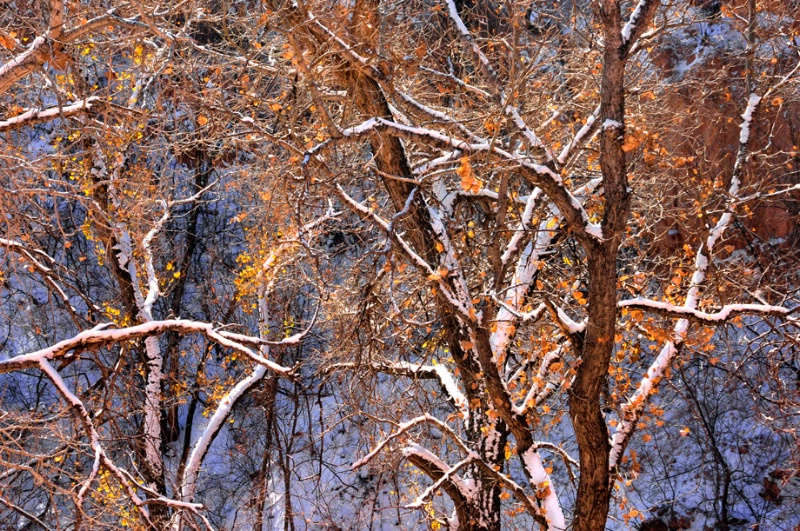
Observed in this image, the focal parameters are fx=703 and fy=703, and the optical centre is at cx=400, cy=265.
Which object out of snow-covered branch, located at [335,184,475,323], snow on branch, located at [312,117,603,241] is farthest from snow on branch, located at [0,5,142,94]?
snow-covered branch, located at [335,184,475,323]

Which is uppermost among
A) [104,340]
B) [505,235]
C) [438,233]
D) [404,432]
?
[505,235]

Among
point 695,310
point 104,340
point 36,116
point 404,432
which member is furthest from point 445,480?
point 36,116

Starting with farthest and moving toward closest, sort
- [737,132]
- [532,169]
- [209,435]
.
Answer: [737,132], [209,435], [532,169]

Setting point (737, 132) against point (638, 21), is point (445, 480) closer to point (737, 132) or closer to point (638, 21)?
point (638, 21)

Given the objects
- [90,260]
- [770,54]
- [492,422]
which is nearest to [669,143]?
[770,54]

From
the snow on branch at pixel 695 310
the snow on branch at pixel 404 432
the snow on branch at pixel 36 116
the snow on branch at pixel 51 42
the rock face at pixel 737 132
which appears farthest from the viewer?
the rock face at pixel 737 132

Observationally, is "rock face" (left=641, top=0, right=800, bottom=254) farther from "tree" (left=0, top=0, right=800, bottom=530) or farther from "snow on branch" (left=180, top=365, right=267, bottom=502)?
"snow on branch" (left=180, top=365, right=267, bottom=502)

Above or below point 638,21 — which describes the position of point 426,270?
below

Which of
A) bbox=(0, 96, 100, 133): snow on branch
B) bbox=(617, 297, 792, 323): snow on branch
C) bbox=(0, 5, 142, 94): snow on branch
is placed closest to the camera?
bbox=(0, 5, 142, 94): snow on branch

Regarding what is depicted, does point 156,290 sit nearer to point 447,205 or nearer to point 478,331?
point 447,205

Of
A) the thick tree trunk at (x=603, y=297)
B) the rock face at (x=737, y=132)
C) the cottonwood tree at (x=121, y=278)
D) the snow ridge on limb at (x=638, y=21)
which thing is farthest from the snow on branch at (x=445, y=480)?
the rock face at (x=737, y=132)

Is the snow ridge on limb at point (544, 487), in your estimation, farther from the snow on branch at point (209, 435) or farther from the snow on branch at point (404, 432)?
the snow on branch at point (209, 435)

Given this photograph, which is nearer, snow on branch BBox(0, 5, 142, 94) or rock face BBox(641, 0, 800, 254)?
snow on branch BBox(0, 5, 142, 94)

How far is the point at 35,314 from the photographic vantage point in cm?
1486
